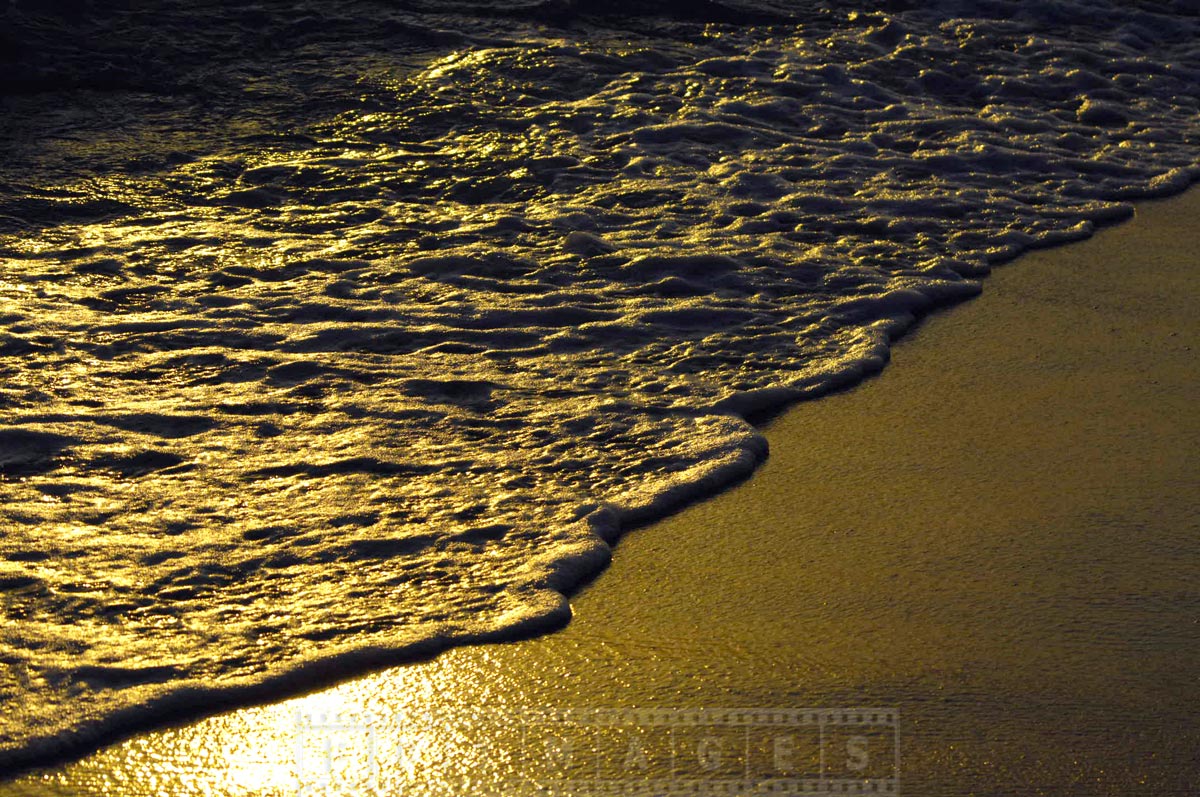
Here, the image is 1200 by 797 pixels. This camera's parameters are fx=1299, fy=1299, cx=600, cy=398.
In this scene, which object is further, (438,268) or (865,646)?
(438,268)

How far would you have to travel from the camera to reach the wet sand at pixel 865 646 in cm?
243

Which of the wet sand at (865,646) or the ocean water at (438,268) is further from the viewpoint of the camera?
the ocean water at (438,268)

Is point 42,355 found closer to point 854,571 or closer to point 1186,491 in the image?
point 854,571

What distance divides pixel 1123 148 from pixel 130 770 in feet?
17.8

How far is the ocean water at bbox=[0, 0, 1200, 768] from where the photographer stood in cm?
296

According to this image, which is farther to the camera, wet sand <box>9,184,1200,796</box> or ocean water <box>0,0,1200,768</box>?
ocean water <box>0,0,1200,768</box>

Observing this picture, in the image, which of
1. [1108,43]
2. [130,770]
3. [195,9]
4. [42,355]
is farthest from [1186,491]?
[195,9]

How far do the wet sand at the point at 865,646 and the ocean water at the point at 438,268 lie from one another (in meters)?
0.15

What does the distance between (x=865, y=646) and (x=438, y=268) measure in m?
2.48

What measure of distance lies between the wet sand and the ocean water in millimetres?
152

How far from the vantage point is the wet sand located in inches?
95.6

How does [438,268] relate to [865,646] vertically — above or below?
above

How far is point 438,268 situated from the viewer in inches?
186

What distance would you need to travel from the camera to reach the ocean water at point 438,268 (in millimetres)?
2959
